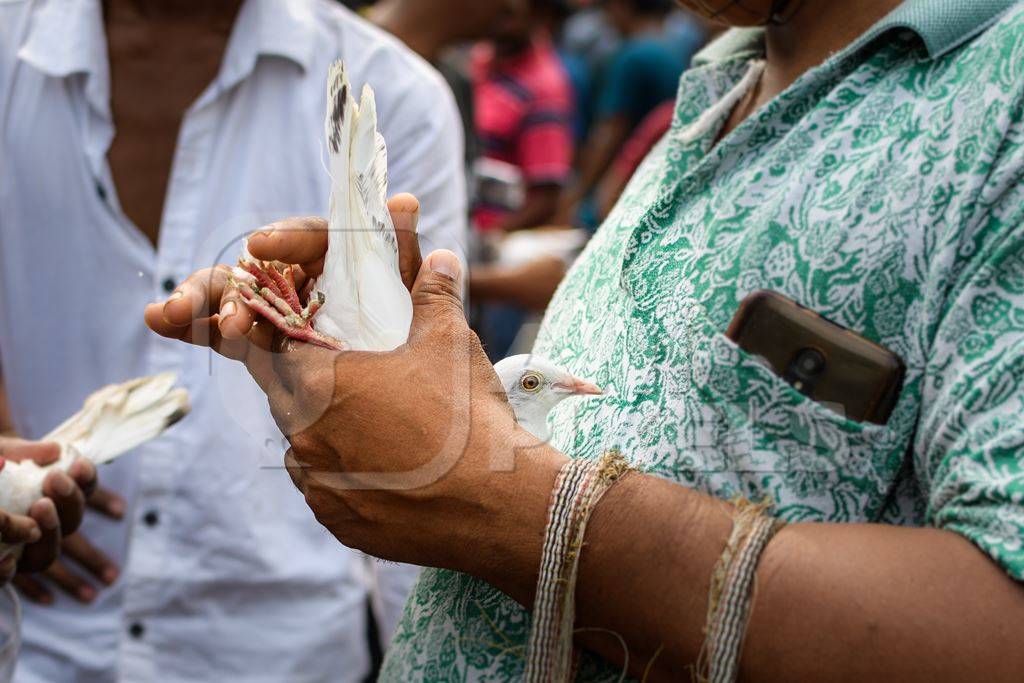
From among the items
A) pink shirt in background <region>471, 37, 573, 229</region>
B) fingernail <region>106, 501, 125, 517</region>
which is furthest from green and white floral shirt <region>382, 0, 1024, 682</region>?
pink shirt in background <region>471, 37, 573, 229</region>

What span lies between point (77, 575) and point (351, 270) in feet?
4.40

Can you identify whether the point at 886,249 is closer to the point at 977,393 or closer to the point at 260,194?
the point at 977,393

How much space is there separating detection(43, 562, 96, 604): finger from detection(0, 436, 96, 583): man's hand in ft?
1.25

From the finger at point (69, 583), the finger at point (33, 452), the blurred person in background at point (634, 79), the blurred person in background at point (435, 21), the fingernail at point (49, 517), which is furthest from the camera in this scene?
the blurred person in background at point (634, 79)

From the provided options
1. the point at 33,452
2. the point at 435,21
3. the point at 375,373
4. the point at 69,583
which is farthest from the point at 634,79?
the point at 375,373

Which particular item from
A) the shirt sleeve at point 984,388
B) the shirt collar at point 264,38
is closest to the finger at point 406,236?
the shirt sleeve at point 984,388

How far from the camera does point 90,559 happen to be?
6.85 ft

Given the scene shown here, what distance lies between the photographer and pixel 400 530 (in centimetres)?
108

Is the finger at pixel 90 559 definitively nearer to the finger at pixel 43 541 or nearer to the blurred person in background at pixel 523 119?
the finger at pixel 43 541

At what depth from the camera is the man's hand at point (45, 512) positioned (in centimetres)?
156

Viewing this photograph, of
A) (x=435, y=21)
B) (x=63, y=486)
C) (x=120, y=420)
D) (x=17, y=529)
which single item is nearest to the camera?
(x=17, y=529)

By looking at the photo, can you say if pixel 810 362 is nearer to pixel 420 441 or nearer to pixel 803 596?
pixel 803 596

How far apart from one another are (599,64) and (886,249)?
792 centimetres

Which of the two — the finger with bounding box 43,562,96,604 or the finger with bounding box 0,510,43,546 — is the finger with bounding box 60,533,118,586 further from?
the finger with bounding box 0,510,43,546
